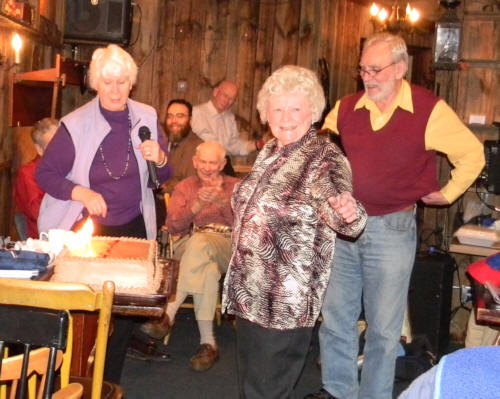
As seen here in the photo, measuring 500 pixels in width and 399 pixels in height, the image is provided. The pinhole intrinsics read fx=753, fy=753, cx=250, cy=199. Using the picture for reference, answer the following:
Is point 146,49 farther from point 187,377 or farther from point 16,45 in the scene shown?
point 187,377

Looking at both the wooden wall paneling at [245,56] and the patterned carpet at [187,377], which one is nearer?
the patterned carpet at [187,377]

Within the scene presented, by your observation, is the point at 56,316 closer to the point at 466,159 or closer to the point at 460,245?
the point at 466,159

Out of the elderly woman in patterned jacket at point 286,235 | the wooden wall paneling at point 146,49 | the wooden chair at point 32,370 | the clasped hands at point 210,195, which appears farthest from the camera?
the wooden wall paneling at point 146,49

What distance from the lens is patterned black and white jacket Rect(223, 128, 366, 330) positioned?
2281mm

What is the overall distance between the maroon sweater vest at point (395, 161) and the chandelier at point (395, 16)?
4.08 meters

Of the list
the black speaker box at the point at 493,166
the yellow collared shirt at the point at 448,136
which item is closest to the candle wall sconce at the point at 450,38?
the black speaker box at the point at 493,166

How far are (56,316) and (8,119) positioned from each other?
300 cm

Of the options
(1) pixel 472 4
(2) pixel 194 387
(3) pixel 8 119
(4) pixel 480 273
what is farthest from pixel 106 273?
(1) pixel 472 4

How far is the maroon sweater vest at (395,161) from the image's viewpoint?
120 inches

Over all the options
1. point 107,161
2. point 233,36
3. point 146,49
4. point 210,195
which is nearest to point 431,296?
point 210,195

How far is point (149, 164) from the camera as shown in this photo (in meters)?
2.85

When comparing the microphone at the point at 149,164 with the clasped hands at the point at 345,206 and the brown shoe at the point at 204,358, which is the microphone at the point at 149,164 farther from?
the brown shoe at the point at 204,358

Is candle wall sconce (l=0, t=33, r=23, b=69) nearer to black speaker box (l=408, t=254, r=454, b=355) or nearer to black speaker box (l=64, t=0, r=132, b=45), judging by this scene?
black speaker box (l=64, t=0, r=132, b=45)

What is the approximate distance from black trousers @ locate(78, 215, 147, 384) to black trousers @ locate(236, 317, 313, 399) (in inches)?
26.4
